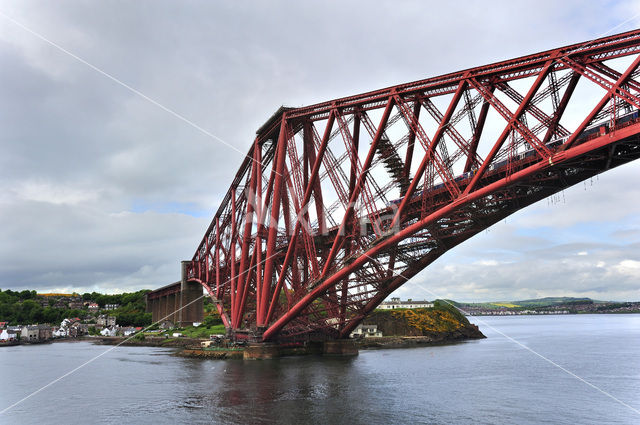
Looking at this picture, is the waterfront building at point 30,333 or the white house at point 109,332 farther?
the white house at point 109,332

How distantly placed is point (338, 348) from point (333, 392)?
28833 millimetres

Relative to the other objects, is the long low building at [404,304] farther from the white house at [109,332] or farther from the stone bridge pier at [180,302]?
the white house at [109,332]

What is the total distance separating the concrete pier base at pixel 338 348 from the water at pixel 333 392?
3.69 meters

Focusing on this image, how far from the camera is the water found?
2994 cm

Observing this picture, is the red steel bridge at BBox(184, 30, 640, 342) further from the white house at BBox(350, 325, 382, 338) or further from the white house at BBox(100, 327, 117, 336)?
the white house at BBox(100, 327, 117, 336)

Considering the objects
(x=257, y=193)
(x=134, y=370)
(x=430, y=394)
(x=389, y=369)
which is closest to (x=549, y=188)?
(x=430, y=394)

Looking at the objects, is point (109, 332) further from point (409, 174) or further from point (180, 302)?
point (409, 174)

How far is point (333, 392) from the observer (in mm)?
A: 37062

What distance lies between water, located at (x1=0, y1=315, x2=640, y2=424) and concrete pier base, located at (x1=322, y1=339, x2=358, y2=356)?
369 cm

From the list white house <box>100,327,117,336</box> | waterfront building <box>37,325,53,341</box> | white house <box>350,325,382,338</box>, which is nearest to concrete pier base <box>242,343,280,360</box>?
white house <box>350,325,382,338</box>

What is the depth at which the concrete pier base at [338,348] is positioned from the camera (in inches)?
2569

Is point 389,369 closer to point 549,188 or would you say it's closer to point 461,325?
point 549,188

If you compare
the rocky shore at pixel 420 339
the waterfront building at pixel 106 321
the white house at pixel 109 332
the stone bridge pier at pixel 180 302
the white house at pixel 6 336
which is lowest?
the rocky shore at pixel 420 339

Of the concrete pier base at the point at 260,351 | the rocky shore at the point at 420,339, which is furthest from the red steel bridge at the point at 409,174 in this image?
the rocky shore at the point at 420,339
